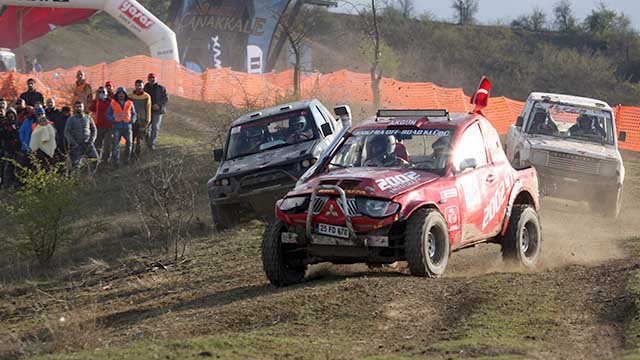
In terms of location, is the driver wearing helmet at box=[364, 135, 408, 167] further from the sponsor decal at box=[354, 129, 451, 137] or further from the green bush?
the green bush

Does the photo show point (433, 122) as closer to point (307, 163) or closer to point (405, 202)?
point (405, 202)

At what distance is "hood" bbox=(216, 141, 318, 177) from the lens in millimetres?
14945

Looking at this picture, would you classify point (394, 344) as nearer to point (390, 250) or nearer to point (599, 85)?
point (390, 250)

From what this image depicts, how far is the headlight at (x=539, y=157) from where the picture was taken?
1781cm

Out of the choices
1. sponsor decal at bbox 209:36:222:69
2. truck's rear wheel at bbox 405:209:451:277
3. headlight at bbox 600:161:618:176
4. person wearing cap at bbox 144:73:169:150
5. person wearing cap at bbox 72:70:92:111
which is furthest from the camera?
sponsor decal at bbox 209:36:222:69

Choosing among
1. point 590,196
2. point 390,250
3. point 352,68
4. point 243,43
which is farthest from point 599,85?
point 390,250

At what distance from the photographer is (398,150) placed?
432 inches

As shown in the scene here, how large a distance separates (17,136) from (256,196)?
766cm

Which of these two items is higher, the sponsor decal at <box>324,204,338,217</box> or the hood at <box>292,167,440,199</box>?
the hood at <box>292,167,440,199</box>

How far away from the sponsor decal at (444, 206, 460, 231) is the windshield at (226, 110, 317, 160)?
5260 mm

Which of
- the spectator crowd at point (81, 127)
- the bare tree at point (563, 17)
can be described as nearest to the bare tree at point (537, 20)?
the bare tree at point (563, 17)

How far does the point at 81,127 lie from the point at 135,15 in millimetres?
15211

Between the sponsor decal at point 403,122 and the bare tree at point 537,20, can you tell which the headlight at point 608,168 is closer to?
the sponsor decal at point 403,122

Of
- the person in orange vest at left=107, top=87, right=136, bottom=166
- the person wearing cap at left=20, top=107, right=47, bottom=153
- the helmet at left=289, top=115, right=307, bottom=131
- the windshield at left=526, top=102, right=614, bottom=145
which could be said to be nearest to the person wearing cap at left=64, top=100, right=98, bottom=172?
the person wearing cap at left=20, top=107, right=47, bottom=153
